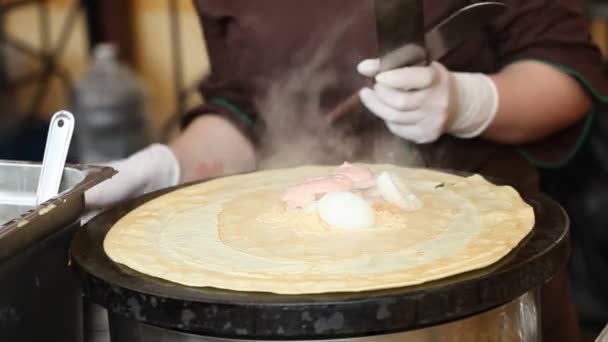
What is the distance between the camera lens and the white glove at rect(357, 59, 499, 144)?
1725 mm

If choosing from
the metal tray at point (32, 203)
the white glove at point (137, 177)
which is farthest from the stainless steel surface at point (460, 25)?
the metal tray at point (32, 203)

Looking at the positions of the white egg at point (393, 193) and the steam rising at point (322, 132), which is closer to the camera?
the white egg at point (393, 193)

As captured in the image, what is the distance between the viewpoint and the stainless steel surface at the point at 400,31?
5.05 feet

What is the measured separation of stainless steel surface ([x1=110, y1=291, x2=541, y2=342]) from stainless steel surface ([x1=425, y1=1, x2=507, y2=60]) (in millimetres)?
598

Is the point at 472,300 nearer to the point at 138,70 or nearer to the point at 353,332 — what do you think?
the point at 353,332

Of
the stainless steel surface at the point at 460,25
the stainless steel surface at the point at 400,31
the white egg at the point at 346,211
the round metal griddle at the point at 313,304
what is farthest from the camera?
the stainless steel surface at the point at 460,25

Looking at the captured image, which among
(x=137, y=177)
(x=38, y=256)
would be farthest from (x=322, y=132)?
(x=38, y=256)

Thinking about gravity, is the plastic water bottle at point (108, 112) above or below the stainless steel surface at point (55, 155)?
below

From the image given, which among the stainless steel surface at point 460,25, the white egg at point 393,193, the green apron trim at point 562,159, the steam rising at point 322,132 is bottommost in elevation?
the green apron trim at point 562,159

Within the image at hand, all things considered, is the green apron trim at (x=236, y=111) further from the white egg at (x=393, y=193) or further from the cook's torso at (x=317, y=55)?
the white egg at (x=393, y=193)

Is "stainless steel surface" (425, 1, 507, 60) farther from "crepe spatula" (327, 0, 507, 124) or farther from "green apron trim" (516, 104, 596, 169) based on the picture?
"green apron trim" (516, 104, 596, 169)

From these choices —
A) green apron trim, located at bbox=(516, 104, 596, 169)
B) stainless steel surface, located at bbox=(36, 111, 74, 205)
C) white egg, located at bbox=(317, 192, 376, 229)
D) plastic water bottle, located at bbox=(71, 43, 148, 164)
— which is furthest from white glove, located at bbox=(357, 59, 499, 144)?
plastic water bottle, located at bbox=(71, 43, 148, 164)

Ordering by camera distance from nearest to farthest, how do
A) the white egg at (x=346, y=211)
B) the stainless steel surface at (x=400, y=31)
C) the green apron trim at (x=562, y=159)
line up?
the white egg at (x=346, y=211), the stainless steel surface at (x=400, y=31), the green apron trim at (x=562, y=159)

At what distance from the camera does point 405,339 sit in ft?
3.57
